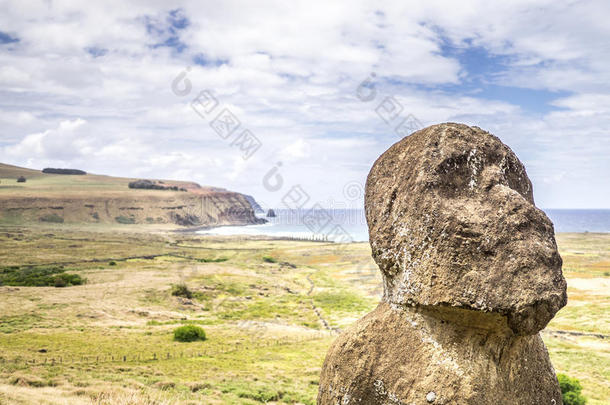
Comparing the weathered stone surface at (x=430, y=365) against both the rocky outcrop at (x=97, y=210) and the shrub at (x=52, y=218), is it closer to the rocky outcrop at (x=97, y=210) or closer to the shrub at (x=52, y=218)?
the rocky outcrop at (x=97, y=210)

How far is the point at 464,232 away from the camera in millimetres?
A: 6656

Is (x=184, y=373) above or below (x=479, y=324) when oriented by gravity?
below

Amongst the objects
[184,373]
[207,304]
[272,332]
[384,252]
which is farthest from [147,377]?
[207,304]

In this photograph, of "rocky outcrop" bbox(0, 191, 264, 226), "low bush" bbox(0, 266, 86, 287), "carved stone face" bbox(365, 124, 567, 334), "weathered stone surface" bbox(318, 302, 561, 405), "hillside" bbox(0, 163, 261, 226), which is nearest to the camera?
"carved stone face" bbox(365, 124, 567, 334)

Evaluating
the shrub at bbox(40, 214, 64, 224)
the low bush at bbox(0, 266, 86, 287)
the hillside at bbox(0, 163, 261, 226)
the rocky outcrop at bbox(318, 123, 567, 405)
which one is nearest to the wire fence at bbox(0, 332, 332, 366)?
the rocky outcrop at bbox(318, 123, 567, 405)

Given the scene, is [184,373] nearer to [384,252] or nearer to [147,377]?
[147,377]

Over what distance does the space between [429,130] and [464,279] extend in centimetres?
253

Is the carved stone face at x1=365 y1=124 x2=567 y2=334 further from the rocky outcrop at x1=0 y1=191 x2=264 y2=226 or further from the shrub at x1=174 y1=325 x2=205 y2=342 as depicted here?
the rocky outcrop at x1=0 y1=191 x2=264 y2=226

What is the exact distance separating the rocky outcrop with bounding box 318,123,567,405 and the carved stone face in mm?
15

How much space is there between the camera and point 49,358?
2341cm

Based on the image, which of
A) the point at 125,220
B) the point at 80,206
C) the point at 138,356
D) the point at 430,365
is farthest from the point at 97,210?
the point at 430,365

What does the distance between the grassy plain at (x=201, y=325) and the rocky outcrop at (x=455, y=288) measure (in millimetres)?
10104

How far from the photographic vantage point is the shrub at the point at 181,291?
46281 mm

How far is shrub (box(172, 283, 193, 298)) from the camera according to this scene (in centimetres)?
4628
